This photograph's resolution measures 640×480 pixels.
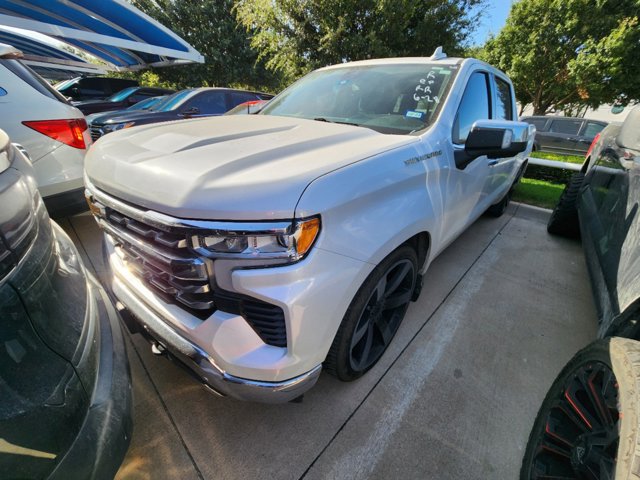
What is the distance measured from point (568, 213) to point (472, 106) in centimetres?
249

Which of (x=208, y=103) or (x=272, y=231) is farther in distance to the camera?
(x=208, y=103)

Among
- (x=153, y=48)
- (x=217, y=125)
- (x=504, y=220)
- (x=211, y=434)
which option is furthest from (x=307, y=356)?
(x=153, y=48)

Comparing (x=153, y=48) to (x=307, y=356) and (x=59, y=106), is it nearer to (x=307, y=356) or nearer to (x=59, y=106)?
(x=59, y=106)

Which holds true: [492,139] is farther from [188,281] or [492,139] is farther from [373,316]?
[188,281]

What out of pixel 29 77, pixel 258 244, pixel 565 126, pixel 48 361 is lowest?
pixel 48 361

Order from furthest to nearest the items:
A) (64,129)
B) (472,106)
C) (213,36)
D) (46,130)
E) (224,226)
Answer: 1. (213,36)
2. (64,129)
3. (46,130)
4. (472,106)
5. (224,226)

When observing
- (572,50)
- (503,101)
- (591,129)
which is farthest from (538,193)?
(572,50)

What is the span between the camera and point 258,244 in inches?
43.8

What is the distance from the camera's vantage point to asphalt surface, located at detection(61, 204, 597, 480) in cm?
151

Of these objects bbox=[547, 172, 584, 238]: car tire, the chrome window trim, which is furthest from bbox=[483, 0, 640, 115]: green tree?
the chrome window trim

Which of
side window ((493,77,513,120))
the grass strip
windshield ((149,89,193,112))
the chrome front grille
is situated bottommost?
the grass strip

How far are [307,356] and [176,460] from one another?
0.88 m

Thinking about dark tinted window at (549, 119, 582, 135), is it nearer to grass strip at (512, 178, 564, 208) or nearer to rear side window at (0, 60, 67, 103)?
grass strip at (512, 178, 564, 208)

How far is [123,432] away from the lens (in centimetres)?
107
